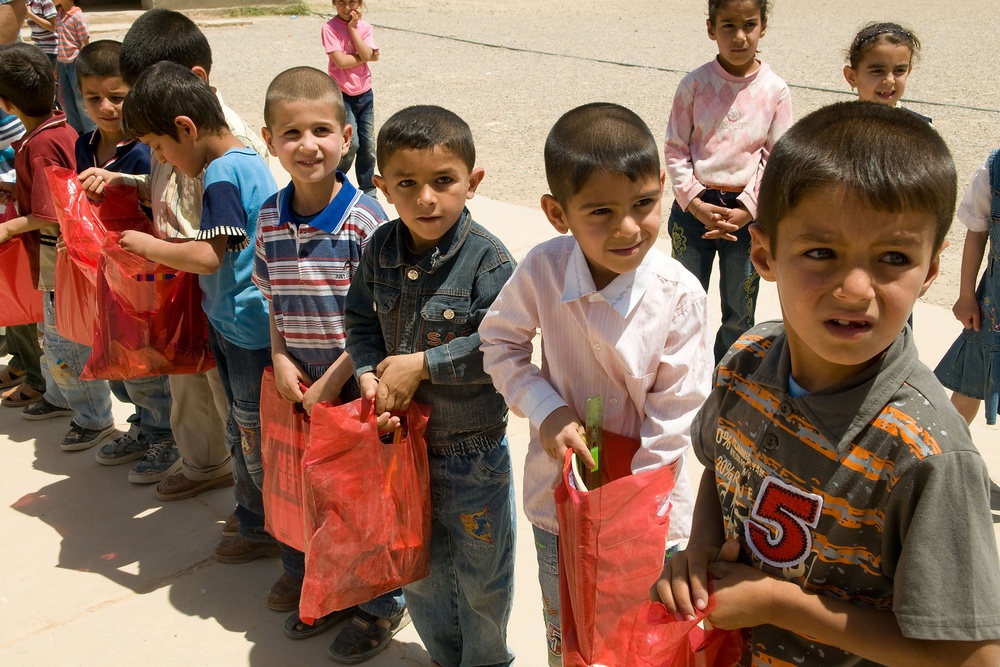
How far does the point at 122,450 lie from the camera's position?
4.30 metres

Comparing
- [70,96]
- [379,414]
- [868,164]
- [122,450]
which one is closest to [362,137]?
[70,96]

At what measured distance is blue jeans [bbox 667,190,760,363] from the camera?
415cm

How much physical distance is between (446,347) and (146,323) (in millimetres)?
1469

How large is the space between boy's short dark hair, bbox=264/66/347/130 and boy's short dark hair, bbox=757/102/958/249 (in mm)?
1718

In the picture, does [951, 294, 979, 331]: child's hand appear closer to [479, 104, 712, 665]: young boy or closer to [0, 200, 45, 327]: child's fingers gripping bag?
[479, 104, 712, 665]: young boy

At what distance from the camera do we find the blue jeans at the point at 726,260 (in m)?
4.15

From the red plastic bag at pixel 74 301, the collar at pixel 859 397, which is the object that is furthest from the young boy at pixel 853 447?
the red plastic bag at pixel 74 301

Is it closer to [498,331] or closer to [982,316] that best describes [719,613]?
[498,331]

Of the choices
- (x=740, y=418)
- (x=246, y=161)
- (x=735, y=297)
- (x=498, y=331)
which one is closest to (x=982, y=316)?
(x=735, y=297)

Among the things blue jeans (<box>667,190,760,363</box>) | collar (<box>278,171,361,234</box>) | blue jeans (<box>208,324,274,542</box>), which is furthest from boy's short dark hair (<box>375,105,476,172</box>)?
blue jeans (<box>667,190,760,363</box>)

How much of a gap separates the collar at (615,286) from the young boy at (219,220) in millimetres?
1395

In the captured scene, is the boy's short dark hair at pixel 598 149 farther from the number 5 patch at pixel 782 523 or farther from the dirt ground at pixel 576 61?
the dirt ground at pixel 576 61

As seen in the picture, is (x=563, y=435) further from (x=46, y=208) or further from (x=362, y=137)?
(x=362, y=137)

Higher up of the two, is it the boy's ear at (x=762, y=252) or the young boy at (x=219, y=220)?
the boy's ear at (x=762, y=252)
